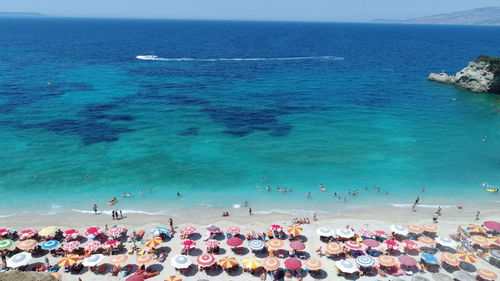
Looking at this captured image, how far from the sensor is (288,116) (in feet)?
228

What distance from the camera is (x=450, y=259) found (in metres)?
29.4

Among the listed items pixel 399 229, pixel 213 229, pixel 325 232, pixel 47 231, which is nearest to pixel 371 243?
pixel 399 229

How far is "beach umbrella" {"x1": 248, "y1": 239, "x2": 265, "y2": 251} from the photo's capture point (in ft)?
102

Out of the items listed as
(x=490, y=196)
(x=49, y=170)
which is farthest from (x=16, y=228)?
(x=490, y=196)

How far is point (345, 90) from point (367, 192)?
5149cm

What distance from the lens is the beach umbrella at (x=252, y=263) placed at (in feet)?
94.5

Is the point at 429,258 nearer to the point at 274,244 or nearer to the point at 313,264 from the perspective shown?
the point at 313,264

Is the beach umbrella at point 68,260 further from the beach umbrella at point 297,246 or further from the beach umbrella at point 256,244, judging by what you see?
the beach umbrella at point 297,246

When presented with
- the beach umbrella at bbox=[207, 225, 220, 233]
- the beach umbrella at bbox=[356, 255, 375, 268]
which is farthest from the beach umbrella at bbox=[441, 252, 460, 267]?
the beach umbrella at bbox=[207, 225, 220, 233]

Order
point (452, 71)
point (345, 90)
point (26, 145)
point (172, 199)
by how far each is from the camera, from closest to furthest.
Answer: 1. point (172, 199)
2. point (26, 145)
3. point (345, 90)
4. point (452, 71)

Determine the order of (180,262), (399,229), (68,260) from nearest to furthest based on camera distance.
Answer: (180,262)
(68,260)
(399,229)

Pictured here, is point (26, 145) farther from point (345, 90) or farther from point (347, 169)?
point (345, 90)

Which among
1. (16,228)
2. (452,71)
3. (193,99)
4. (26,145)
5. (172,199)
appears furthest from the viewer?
(452,71)

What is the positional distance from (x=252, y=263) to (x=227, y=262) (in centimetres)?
219
